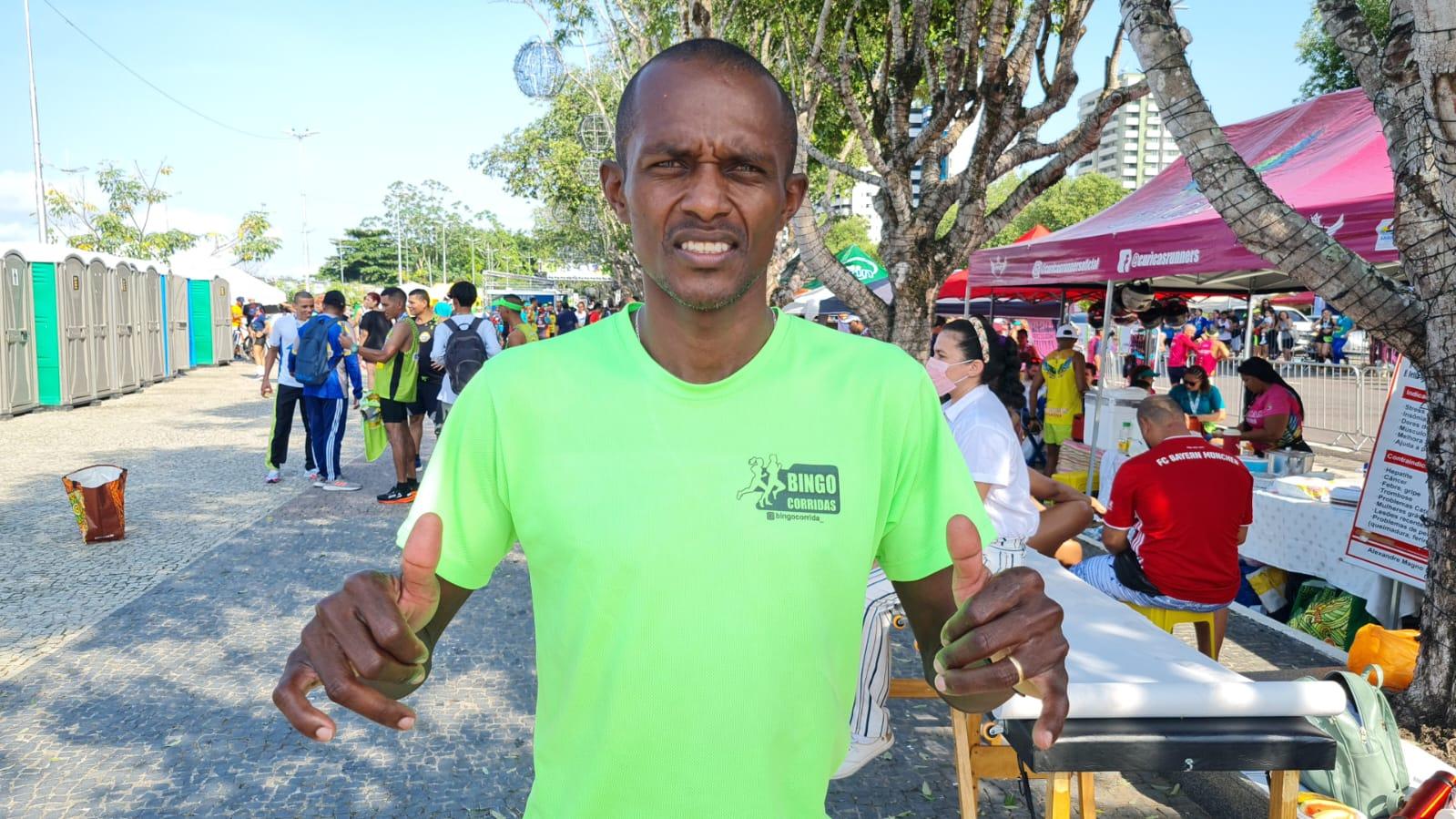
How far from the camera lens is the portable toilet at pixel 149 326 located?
791 inches

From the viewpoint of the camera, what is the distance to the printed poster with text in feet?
17.6

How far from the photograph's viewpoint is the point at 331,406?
389 inches

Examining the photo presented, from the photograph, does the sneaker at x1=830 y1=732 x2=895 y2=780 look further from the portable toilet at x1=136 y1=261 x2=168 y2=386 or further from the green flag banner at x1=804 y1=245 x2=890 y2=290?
the portable toilet at x1=136 y1=261 x2=168 y2=386

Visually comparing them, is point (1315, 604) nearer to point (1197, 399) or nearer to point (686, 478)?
point (1197, 399)

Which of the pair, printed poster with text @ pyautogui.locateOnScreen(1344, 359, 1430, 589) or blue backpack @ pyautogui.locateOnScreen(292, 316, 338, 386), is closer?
printed poster with text @ pyautogui.locateOnScreen(1344, 359, 1430, 589)

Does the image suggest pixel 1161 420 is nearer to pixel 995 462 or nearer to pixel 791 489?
pixel 995 462

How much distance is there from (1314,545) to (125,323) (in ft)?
65.5

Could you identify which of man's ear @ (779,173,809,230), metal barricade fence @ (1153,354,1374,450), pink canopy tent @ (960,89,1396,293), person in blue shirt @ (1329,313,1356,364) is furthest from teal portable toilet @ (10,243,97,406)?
person in blue shirt @ (1329,313,1356,364)

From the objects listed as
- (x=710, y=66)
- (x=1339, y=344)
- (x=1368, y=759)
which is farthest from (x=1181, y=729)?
(x=1339, y=344)

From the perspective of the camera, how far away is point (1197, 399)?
33.1 feet

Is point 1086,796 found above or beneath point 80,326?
beneath

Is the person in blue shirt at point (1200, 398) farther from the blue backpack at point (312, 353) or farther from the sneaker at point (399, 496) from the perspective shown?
the blue backpack at point (312, 353)

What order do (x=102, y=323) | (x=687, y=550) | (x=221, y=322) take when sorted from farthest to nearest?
(x=221, y=322) < (x=102, y=323) < (x=687, y=550)

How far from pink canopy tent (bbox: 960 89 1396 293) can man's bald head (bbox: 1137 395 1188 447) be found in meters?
1.50
